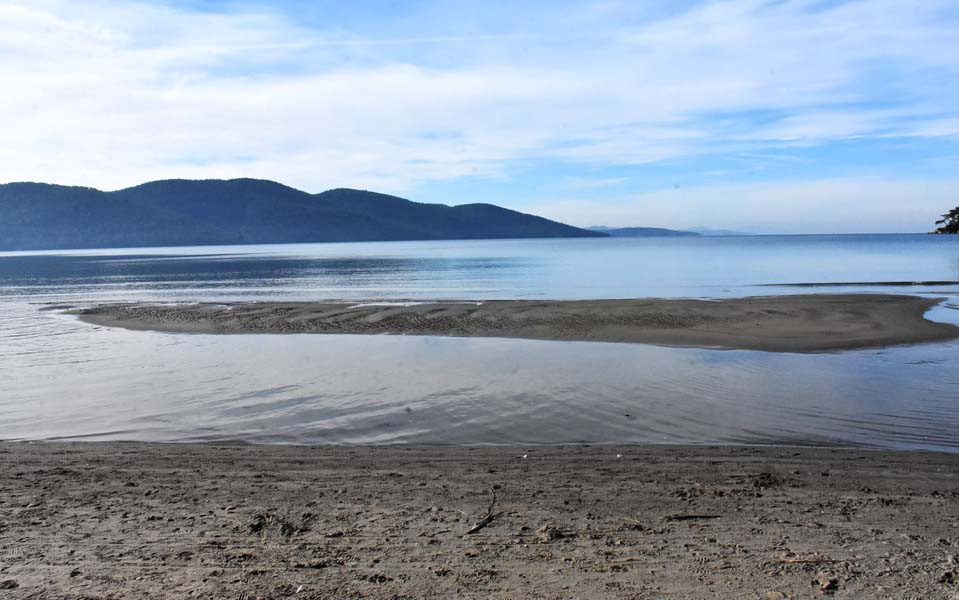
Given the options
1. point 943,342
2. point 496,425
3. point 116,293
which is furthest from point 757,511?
point 116,293

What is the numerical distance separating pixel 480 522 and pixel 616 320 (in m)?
17.0

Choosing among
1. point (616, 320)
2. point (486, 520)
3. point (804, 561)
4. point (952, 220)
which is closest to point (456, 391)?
point (486, 520)

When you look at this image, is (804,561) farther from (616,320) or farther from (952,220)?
(952,220)

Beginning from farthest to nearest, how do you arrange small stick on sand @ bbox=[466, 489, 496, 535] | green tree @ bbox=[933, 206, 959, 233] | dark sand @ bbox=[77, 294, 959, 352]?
green tree @ bbox=[933, 206, 959, 233] → dark sand @ bbox=[77, 294, 959, 352] → small stick on sand @ bbox=[466, 489, 496, 535]

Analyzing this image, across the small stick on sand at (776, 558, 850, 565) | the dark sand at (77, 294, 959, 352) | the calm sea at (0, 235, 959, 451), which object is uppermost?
the dark sand at (77, 294, 959, 352)

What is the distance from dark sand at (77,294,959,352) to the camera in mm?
18797

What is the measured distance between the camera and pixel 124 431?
10047mm

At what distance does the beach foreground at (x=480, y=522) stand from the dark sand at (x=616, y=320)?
35.6 ft

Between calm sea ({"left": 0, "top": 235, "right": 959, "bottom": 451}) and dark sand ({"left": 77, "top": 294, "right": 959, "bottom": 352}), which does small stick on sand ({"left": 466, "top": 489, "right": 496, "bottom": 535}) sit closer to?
calm sea ({"left": 0, "top": 235, "right": 959, "bottom": 451})

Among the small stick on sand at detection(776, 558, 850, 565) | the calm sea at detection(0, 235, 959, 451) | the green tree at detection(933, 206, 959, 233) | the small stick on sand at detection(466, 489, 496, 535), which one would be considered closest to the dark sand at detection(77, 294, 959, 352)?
the calm sea at detection(0, 235, 959, 451)

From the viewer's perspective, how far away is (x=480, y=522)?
6.00 meters

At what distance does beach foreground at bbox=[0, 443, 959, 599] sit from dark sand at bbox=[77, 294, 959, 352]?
1085cm

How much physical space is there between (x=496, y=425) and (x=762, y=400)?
458 centimetres

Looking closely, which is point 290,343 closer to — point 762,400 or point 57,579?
point 762,400
